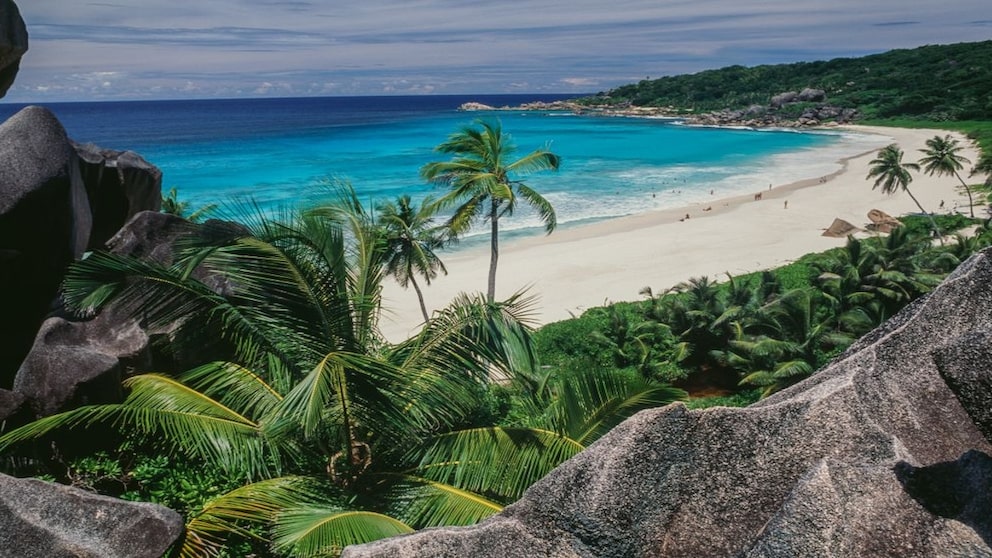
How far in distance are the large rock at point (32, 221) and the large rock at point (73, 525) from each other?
5444 mm

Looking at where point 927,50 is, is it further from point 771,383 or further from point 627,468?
point 627,468

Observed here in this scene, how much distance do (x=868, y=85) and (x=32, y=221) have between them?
14135 centimetres

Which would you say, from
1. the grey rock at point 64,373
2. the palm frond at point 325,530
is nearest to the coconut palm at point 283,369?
the grey rock at point 64,373

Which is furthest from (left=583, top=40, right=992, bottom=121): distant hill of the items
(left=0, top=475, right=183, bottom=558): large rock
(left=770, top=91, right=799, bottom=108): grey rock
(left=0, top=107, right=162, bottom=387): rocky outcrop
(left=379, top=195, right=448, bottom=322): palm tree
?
(left=0, top=475, right=183, bottom=558): large rock

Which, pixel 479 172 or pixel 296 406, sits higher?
pixel 479 172

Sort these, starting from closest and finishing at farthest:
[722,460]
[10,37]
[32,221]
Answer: [722,460], [10,37], [32,221]

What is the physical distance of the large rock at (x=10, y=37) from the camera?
870 centimetres

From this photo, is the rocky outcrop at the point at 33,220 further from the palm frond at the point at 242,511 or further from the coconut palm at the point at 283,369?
the palm frond at the point at 242,511

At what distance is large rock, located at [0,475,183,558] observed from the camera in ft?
Answer: 14.7

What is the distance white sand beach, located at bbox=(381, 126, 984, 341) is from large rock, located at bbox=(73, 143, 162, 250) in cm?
1041

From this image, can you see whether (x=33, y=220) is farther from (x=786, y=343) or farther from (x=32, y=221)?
(x=786, y=343)

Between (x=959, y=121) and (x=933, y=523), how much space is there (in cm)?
10429

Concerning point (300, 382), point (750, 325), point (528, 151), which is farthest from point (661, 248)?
point (528, 151)

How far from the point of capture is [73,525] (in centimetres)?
465
